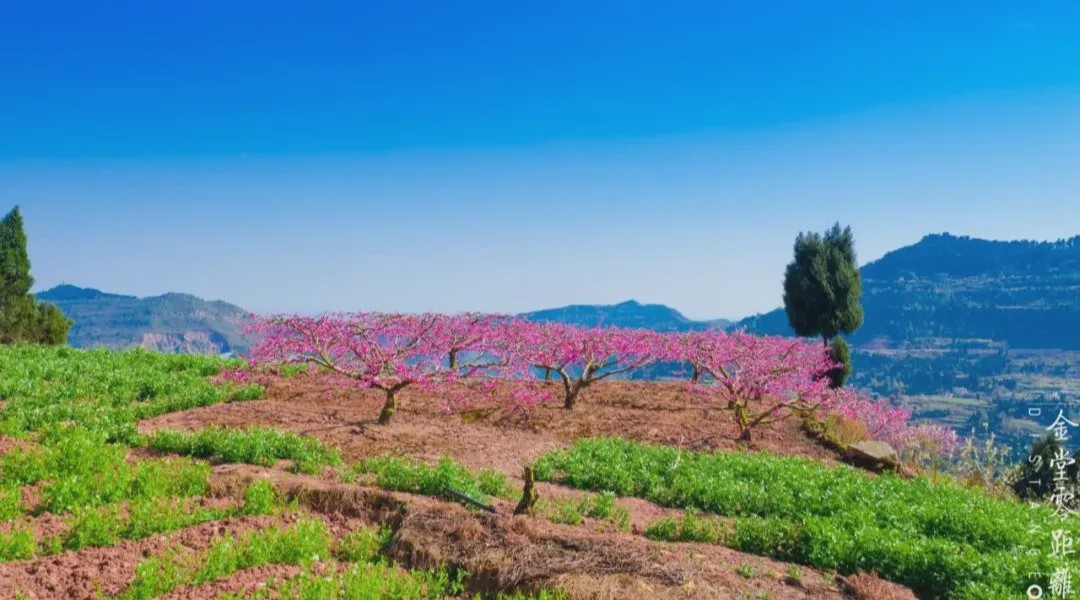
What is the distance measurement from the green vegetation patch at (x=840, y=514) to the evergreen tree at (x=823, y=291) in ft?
76.2

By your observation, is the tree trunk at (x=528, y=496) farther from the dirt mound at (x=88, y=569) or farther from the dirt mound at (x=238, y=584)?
the dirt mound at (x=88, y=569)

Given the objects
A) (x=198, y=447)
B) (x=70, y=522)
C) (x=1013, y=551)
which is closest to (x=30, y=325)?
(x=198, y=447)

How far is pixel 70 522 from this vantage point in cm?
881

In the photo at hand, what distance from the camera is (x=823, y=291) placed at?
37.0 m

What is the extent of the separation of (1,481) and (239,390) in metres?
9.28

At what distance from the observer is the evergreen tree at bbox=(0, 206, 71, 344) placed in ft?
145

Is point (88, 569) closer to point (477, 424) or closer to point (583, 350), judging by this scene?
point (477, 424)

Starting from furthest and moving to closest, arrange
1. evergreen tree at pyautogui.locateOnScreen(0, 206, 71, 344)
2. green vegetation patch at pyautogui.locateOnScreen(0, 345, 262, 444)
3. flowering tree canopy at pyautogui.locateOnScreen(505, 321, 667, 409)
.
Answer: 1. evergreen tree at pyautogui.locateOnScreen(0, 206, 71, 344)
2. flowering tree canopy at pyautogui.locateOnScreen(505, 321, 667, 409)
3. green vegetation patch at pyautogui.locateOnScreen(0, 345, 262, 444)

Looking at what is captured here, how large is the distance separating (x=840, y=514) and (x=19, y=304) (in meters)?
52.1

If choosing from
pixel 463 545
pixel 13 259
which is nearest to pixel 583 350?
pixel 463 545

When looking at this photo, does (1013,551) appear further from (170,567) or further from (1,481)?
(1,481)

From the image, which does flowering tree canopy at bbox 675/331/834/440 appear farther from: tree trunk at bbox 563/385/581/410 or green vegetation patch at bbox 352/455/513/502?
green vegetation patch at bbox 352/455/513/502

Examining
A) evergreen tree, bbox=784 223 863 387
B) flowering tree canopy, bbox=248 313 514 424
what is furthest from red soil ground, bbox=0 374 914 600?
evergreen tree, bbox=784 223 863 387

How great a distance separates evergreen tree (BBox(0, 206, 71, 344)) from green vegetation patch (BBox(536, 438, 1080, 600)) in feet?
144
